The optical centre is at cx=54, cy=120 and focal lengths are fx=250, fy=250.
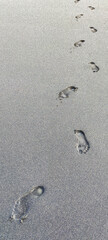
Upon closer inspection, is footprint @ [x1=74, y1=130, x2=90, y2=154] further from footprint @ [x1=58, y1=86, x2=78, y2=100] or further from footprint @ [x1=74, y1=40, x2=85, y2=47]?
footprint @ [x1=74, y1=40, x2=85, y2=47]

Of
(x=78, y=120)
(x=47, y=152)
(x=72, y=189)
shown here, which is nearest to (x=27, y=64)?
(x=78, y=120)

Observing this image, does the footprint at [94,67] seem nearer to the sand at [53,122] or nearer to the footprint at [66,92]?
the sand at [53,122]

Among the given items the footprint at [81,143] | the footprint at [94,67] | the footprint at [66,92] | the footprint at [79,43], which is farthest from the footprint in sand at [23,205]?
the footprint at [79,43]

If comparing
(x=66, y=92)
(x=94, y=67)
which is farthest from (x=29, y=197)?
(x=94, y=67)

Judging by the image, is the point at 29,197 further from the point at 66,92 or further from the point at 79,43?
the point at 79,43

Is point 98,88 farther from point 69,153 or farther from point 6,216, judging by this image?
point 6,216

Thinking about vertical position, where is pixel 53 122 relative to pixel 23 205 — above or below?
above
